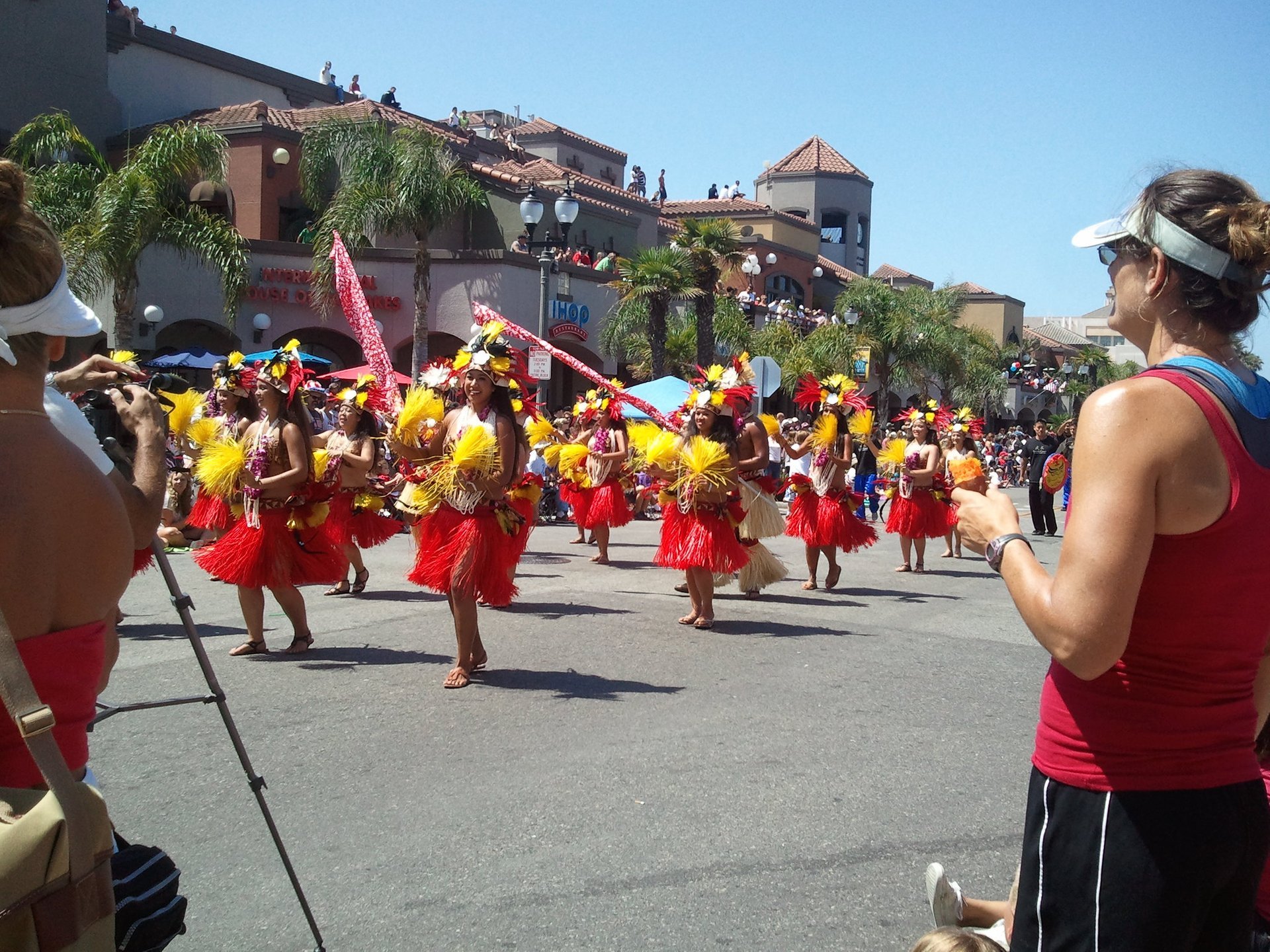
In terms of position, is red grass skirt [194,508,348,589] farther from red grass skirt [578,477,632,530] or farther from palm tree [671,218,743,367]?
palm tree [671,218,743,367]

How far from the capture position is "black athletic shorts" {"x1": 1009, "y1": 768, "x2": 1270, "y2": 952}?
196 cm

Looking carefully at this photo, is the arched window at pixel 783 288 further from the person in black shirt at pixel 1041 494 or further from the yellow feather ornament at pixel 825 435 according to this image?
the yellow feather ornament at pixel 825 435

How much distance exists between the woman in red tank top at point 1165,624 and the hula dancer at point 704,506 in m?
7.20

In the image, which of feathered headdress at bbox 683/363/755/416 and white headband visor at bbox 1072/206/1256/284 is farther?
feathered headdress at bbox 683/363/755/416

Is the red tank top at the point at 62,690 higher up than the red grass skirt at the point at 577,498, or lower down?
higher up

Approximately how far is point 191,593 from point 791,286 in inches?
1519

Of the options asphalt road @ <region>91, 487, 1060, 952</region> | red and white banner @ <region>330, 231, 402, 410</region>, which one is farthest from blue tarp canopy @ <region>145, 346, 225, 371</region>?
asphalt road @ <region>91, 487, 1060, 952</region>

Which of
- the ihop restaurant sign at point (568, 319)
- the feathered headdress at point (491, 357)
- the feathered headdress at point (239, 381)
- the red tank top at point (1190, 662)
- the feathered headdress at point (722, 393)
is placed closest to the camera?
the red tank top at point (1190, 662)

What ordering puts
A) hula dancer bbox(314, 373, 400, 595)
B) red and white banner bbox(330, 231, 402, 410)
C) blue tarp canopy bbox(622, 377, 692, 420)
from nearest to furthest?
1. red and white banner bbox(330, 231, 402, 410)
2. hula dancer bbox(314, 373, 400, 595)
3. blue tarp canopy bbox(622, 377, 692, 420)

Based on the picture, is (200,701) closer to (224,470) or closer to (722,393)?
(224,470)


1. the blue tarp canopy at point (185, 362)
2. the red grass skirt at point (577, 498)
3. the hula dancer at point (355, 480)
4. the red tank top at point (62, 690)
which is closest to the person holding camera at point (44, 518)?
the red tank top at point (62, 690)

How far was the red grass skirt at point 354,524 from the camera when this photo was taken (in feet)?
36.3

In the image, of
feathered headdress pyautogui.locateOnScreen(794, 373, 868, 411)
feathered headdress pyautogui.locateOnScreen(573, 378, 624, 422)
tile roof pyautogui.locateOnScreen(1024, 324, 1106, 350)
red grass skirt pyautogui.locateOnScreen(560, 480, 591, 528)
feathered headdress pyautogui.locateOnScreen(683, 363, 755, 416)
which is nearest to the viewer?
feathered headdress pyautogui.locateOnScreen(683, 363, 755, 416)

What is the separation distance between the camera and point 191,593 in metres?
10.6
